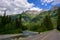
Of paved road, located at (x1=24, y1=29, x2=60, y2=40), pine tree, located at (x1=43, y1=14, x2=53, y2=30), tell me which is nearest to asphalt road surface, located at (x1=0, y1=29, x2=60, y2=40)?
paved road, located at (x1=24, y1=29, x2=60, y2=40)

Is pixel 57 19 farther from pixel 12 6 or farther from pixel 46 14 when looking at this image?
pixel 12 6

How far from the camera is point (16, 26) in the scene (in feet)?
22.7

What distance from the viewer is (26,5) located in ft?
22.7

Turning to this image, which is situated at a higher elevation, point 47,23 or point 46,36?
point 47,23

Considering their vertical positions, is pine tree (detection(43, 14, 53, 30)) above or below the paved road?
above

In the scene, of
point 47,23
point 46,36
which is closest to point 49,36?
point 46,36

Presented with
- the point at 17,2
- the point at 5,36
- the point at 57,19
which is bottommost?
the point at 5,36

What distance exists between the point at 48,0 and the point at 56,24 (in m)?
0.63

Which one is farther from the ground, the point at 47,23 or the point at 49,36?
the point at 47,23

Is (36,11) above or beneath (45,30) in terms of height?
above

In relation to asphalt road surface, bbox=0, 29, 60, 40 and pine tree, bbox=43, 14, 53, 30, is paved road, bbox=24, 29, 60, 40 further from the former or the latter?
pine tree, bbox=43, 14, 53, 30

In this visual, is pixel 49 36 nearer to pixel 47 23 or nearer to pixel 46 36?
pixel 46 36

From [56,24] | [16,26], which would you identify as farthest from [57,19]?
[16,26]

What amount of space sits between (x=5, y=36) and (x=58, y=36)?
130 cm
